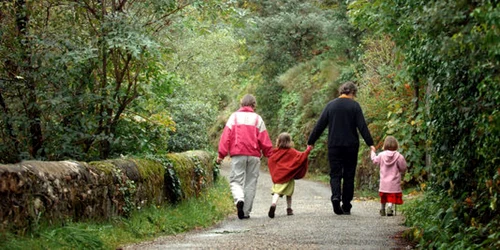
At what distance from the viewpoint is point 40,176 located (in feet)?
23.1

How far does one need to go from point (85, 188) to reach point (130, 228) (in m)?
1.09

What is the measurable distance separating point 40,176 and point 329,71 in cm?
2139

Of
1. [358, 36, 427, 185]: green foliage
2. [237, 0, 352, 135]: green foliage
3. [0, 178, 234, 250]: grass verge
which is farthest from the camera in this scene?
[237, 0, 352, 135]: green foliage

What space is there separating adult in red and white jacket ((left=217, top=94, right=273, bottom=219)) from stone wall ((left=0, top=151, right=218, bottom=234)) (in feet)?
2.82

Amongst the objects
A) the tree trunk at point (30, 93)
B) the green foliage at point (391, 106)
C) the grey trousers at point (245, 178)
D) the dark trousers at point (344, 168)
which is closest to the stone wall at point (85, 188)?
the grey trousers at point (245, 178)

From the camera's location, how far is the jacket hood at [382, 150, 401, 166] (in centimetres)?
1229

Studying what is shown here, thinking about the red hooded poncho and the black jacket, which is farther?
the red hooded poncho

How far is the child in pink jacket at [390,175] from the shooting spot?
39.3ft

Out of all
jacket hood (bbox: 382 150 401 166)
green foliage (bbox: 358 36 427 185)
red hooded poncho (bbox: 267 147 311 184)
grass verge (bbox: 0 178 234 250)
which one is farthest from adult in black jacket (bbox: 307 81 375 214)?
green foliage (bbox: 358 36 427 185)

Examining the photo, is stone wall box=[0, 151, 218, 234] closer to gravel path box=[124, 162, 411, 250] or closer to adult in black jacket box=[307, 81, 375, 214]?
gravel path box=[124, 162, 411, 250]

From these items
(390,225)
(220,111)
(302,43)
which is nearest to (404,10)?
(390,225)

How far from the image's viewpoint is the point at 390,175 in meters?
12.2

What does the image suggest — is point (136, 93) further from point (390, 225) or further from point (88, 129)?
Answer: point (390, 225)

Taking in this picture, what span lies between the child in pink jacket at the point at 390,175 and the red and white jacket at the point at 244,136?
1872 mm
